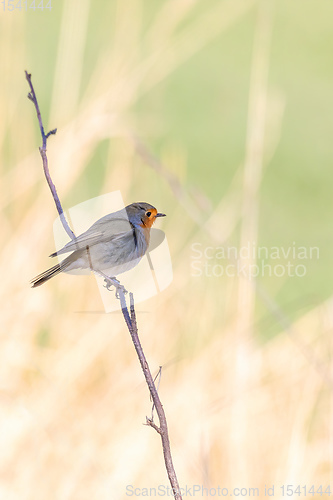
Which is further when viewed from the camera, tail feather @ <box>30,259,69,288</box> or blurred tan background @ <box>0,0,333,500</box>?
blurred tan background @ <box>0,0,333,500</box>

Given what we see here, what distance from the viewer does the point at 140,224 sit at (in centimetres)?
123

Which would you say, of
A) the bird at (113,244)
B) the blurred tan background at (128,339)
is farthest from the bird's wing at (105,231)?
the blurred tan background at (128,339)

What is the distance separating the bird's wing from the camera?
1105mm

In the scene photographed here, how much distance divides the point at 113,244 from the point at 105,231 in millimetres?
34

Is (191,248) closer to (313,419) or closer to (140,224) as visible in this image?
(313,419)

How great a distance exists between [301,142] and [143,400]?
5896 millimetres

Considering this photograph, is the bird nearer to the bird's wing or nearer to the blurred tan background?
the bird's wing

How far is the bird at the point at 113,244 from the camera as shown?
3.48ft

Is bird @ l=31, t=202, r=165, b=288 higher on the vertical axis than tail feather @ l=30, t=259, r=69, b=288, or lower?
higher

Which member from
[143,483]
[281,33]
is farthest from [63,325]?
[281,33]

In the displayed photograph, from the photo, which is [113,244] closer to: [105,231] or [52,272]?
[105,231]

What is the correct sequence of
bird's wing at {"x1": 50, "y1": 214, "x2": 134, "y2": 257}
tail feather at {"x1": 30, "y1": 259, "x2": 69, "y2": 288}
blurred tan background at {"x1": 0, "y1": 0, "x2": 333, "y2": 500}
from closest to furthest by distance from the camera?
tail feather at {"x1": 30, "y1": 259, "x2": 69, "y2": 288} → bird's wing at {"x1": 50, "y1": 214, "x2": 134, "y2": 257} → blurred tan background at {"x1": 0, "y1": 0, "x2": 333, "y2": 500}

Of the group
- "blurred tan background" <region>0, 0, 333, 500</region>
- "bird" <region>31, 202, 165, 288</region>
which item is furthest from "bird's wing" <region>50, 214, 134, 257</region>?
"blurred tan background" <region>0, 0, 333, 500</region>

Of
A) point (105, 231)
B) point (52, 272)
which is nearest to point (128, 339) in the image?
point (105, 231)
